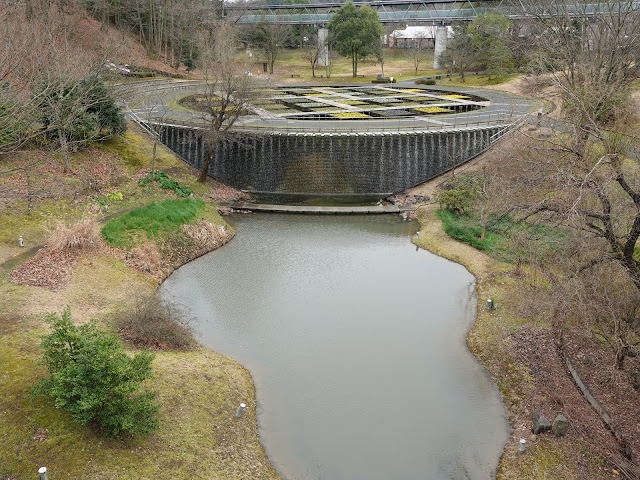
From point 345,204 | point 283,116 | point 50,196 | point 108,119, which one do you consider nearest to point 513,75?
point 283,116

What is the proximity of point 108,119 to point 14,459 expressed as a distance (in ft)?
91.3

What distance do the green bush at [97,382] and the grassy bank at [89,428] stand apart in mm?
589

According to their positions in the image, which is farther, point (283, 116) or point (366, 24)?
point (366, 24)

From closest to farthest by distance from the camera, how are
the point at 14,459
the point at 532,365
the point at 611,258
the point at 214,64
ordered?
the point at 14,459
the point at 611,258
the point at 532,365
the point at 214,64

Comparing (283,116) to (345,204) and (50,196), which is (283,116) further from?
(50,196)

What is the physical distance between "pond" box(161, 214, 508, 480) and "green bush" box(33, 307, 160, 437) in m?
3.82

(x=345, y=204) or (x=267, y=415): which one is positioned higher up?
(x=345, y=204)

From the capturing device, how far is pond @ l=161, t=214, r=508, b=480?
48.8ft

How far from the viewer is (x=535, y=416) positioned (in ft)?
50.8

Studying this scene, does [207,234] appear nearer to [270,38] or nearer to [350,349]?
[350,349]

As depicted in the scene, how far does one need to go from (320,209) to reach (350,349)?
49.7 ft

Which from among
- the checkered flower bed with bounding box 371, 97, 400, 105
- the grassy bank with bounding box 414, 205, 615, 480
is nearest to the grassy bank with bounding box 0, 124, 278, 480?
the grassy bank with bounding box 414, 205, 615, 480

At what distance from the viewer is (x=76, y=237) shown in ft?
79.2

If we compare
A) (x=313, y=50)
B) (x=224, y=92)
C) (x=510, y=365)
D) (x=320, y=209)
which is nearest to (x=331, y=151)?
(x=320, y=209)
